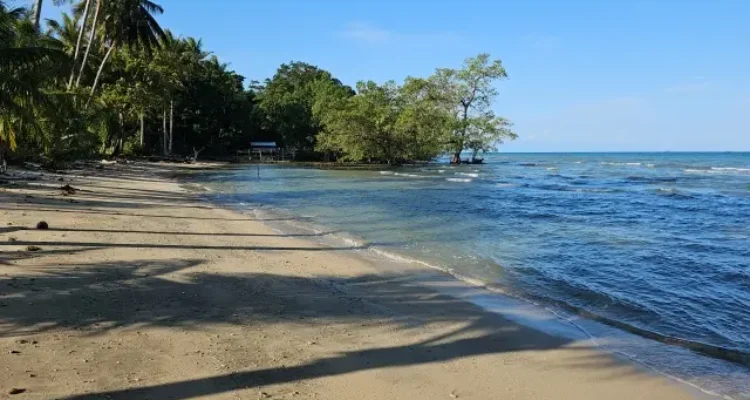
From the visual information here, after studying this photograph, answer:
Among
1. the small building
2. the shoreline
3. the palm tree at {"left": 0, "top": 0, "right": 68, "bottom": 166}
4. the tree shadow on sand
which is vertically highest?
the palm tree at {"left": 0, "top": 0, "right": 68, "bottom": 166}

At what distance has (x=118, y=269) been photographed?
7.88 metres

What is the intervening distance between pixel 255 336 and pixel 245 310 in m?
0.98

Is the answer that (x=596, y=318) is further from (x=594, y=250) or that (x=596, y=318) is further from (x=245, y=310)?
(x=594, y=250)

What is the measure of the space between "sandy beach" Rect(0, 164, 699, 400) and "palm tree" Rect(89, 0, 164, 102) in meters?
31.9

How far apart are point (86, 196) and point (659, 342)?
17572 millimetres

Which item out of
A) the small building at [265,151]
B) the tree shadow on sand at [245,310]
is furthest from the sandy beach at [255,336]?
the small building at [265,151]

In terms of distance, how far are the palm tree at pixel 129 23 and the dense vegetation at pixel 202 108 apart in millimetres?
72

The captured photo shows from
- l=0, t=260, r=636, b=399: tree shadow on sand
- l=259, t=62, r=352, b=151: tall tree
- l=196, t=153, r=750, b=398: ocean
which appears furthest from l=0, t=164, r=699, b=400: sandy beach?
l=259, t=62, r=352, b=151: tall tree

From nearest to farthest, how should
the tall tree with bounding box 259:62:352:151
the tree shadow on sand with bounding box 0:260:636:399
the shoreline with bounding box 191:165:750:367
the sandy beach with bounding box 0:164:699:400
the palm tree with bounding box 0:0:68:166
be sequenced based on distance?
the sandy beach with bounding box 0:164:699:400 < the tree shadow on sand with bounding box 0:260:636:399 < the shoreline with bounding box 191:165:750:367 < the palm tree with bounding box 0:0:68:166 < the tall tree with bounding box 259:62:352:151

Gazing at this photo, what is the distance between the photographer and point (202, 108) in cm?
6309

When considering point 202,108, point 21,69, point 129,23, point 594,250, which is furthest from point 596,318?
point 202,108

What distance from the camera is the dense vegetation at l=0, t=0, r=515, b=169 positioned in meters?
36.2

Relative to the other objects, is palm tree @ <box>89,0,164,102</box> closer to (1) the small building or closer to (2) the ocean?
(2) the ocean

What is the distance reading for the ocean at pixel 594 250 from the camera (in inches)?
261
